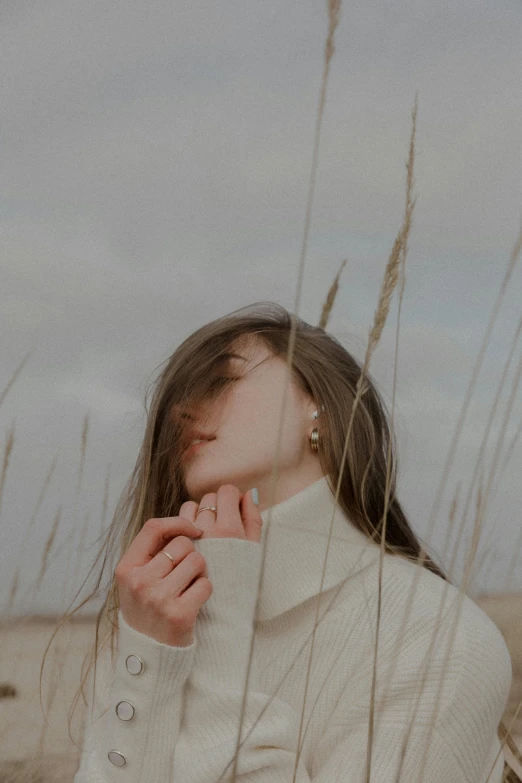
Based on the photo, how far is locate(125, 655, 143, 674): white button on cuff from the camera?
1.38m

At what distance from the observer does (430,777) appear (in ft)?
4.38

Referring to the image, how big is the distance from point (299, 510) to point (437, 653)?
434 mm

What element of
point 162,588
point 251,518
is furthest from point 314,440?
point 162,588

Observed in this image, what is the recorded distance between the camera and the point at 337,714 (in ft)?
4.87

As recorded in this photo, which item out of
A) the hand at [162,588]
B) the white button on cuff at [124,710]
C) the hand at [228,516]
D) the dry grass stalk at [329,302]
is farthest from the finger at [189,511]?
the dry grass stalk at [329,302]

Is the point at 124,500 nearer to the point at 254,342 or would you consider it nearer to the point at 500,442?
the point at 254,342

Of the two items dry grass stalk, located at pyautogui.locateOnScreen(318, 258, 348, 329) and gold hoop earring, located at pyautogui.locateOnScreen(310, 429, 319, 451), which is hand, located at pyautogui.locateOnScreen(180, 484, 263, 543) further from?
dry grass stalk, located at pyautogui.locateOnScreen(318, 258, 348, 329)

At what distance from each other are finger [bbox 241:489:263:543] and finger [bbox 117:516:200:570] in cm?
11

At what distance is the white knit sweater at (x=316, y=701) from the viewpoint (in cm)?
132

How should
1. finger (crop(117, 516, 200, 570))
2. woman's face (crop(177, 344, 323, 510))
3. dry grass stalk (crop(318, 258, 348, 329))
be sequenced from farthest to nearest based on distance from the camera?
woman's face (crop(177, 344, 323, 510)), finger (crop(117, 516, 200, 570)), dry grass stalk (crop(318, 258, 348, 329))

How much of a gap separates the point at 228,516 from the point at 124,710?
382mm

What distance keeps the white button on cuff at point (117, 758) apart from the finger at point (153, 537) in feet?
1.02

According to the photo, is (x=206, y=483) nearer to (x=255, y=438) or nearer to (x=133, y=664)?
(x=255, y=438)

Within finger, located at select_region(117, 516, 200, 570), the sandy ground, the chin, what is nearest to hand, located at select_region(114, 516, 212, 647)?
finger, located at select_region(117, 516, 200, 570)
